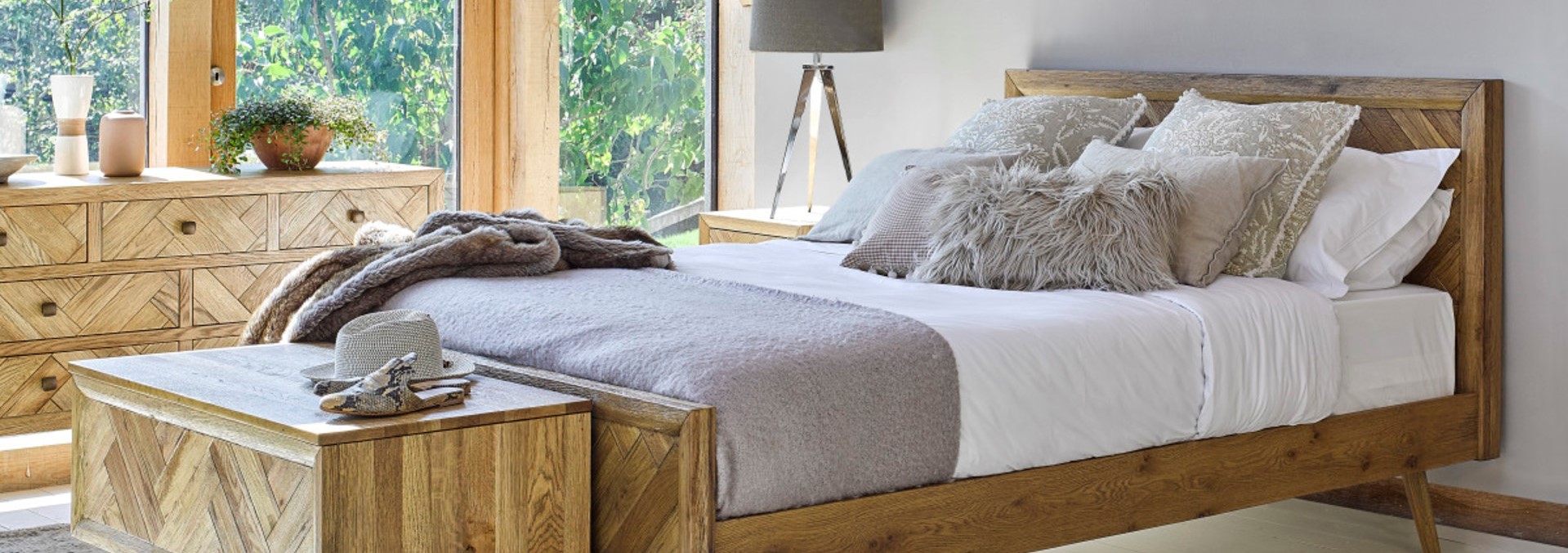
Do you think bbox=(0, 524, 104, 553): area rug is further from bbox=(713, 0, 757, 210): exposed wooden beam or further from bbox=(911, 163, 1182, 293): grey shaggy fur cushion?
bbox=(713, 0, 757, 210): exposed wooden beam

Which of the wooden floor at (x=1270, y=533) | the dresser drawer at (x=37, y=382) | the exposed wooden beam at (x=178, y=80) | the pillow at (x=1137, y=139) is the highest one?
the exposed wooden beam at (x=178, y=80)

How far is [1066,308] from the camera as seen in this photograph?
308 centimetres

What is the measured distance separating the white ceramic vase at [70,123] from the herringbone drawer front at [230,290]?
424mm

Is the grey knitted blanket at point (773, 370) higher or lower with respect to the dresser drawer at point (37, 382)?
higher

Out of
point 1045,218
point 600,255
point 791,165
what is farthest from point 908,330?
point 791,165

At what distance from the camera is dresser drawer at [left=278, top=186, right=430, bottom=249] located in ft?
14.9

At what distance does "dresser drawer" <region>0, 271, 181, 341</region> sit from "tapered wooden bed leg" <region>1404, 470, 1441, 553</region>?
290 centimetres

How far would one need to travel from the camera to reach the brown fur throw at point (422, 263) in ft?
10.4

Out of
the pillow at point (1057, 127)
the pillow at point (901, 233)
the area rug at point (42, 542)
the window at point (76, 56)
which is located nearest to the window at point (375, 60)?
the window at point (76, 56)

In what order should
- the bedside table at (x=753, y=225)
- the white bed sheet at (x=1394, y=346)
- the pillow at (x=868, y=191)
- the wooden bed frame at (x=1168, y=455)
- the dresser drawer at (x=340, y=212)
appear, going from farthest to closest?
the bedside table at (x=753, y=225) → the dresser drawer at (x=340, y=212) → the pillow at (x=868, y=191) → the white bed sheet at (x=1394, y=346) → the wooden bed frame at (x=1168, y=455)

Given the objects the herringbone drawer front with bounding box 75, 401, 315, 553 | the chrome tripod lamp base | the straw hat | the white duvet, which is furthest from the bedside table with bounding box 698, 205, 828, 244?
the herringbone drawer front with bounding box 75, 401, 315, 553

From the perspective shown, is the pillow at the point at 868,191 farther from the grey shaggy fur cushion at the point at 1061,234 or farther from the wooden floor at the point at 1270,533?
the wooden floor at the point at 1270,533

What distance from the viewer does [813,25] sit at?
191 inches

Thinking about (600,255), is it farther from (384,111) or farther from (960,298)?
(384,111)
